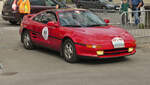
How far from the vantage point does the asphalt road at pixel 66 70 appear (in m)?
6.75

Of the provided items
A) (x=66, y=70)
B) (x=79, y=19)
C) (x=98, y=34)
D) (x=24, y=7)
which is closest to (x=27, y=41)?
(x=79, y=19)

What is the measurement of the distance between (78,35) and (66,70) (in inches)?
42.2

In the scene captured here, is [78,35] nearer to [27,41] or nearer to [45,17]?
[45,17]

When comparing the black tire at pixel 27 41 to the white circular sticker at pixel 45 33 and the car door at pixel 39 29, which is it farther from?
the white circular sticker at pixel 45 33

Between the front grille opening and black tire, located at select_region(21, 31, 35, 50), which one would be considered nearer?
the front grille opening

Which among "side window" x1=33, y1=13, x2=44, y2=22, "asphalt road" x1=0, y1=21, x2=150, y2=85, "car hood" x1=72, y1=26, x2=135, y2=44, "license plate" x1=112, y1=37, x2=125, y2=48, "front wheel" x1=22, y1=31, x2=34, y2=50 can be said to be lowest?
"asphalt road" x1=0, y1=21, x2=150, y2=85

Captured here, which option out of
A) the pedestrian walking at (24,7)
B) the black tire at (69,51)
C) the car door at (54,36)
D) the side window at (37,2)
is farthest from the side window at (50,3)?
the black tire at (69,51)

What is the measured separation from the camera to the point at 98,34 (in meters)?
8.49

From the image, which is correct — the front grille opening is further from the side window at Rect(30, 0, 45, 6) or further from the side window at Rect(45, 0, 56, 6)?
the side window at Rect(45, 0, 56, 6)

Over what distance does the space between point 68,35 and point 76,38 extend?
1.12 ft

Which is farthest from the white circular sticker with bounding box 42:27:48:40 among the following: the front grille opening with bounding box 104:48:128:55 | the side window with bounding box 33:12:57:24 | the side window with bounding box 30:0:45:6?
the side window with bounding box 30:0:45:6

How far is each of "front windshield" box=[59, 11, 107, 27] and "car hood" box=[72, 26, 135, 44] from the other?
48 centimetres

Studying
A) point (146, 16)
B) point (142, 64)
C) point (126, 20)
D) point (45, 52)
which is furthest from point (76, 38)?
point (146, 16)

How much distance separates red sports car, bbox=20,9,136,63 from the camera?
8344 millimetres
